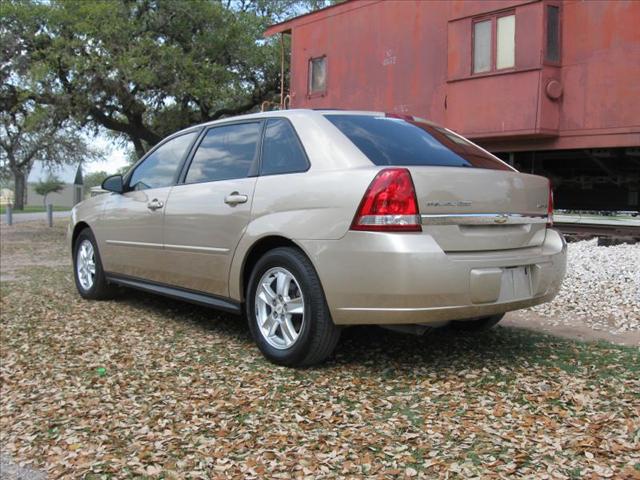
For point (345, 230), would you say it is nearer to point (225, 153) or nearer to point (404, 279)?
point (404, 279)

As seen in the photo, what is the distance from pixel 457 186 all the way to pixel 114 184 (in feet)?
11.7

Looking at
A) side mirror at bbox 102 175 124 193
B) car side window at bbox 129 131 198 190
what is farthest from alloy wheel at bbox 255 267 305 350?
side mirror at bbox 102 175 124 193

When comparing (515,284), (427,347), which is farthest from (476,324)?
(515,284)

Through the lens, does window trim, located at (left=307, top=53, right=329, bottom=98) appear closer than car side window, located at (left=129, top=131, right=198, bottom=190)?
No

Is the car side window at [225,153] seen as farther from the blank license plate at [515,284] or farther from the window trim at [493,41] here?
the window trim at [493,41]

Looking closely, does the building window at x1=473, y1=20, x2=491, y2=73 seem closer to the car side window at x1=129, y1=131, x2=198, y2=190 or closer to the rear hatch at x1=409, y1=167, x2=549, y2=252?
the car side window at x1=129, y1=131, x2=198, y2=190

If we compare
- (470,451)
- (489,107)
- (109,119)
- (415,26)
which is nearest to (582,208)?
(489,107)

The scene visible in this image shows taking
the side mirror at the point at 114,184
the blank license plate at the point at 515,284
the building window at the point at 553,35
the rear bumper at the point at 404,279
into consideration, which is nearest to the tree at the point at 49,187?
the building window at the point at 553,35

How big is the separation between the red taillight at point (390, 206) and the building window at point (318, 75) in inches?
399

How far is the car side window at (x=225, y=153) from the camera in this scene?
4.71 meters

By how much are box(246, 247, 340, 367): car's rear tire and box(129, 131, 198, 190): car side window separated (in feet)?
5.32

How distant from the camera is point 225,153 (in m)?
4.95

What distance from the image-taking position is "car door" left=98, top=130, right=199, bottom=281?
5.40 m

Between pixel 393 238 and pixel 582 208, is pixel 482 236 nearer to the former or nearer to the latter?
pixel 393 238
